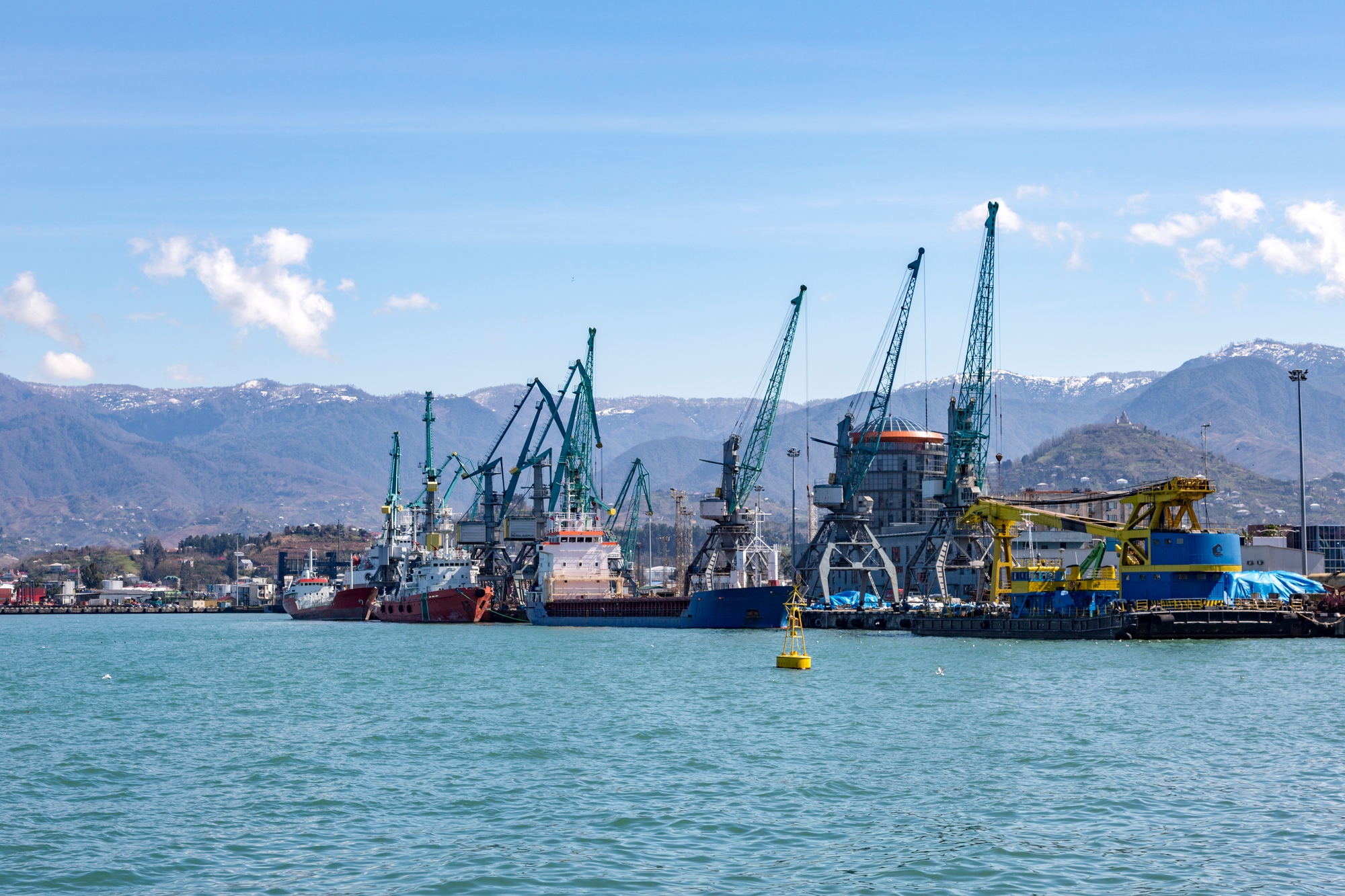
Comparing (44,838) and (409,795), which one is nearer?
(44,838)

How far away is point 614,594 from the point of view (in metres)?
150

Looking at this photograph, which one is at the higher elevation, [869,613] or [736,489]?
[736,489]

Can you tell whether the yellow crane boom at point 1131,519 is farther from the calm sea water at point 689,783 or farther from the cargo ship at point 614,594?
the calm sea water at point 689,783

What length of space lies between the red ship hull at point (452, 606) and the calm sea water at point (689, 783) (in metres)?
87.6

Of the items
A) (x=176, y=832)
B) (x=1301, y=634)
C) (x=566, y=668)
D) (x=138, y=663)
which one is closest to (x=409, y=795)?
(x=176, y=832)

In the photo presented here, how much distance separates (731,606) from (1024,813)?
93257 millimetres

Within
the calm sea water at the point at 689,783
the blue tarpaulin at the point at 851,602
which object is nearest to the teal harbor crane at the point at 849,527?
the blue tarpaulin at the point at 851,602

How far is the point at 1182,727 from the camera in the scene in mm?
46000

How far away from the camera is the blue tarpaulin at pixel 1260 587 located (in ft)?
325

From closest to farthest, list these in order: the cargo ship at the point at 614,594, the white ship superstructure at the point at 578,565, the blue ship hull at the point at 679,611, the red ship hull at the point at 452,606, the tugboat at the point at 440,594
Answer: the blue ship hull at the point at 679,611
the cargo ship at the point at 614,594
the white ship superstructure at the point at 578,565
the red ship hull at the point at 452,606
the tugboat at the point at 440,594

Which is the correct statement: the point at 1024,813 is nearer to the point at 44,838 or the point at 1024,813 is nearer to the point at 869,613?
the point at 44,838

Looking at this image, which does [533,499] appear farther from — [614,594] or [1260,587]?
[1260,587]

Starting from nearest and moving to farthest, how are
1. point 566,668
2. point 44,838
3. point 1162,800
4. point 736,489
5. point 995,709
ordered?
1. point 44,838
2. point 1162,800
3. point 995,709
4. point 566,668
5. point 736,489

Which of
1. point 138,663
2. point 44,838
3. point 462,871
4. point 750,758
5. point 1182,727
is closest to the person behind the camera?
point 462,871
